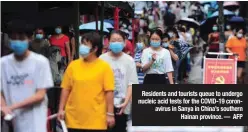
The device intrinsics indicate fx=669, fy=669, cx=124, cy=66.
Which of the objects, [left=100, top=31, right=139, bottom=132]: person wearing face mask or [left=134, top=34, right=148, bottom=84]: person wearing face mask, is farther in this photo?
[left=134, top=34, right=148, bottom=84]: person wearing face mask

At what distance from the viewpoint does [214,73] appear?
41.8ft

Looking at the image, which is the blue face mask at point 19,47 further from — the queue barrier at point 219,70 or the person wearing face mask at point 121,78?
the queue barrier at point 219,70

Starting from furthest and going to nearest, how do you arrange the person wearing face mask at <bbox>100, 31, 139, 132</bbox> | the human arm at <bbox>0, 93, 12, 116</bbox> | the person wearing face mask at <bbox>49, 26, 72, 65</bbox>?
the person wearing face mask at <bbox>49, 26, 72, 65</bbox> → the person wearing face mask at <bbox>100, 31, 139, 132</bbox> → the human arm at <bbox>0, 93, 12, 116</bbox>

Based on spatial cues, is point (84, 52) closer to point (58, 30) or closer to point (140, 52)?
point (140, 52)

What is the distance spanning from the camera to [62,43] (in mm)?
13578

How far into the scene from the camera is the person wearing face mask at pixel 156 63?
10.3 m

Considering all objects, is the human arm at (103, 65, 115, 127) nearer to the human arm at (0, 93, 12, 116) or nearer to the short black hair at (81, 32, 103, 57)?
the short black hair at (81, 32, 103, 57)

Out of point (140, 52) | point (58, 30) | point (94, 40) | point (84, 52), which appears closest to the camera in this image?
point (84, 52)

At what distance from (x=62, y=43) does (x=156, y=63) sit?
3.73 meters

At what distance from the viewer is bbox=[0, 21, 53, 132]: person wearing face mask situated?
6020 millimetres

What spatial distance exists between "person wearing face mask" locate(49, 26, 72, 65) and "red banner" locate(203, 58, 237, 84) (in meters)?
2.79
